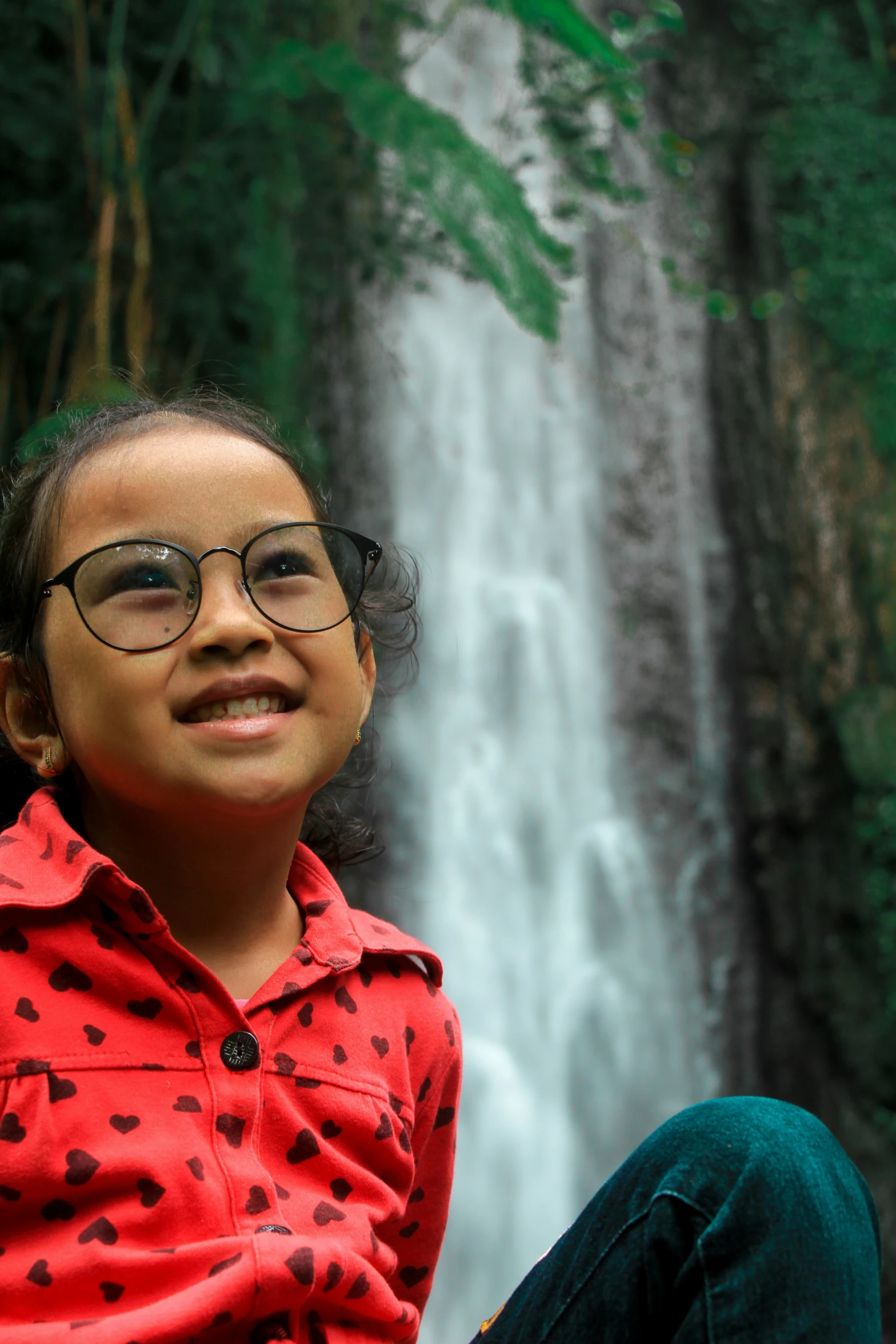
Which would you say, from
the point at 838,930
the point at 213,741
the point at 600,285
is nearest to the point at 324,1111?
the point at 213,741

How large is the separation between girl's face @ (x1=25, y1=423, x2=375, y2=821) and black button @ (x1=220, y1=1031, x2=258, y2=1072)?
0.19m

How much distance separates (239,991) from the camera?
3.67 ft

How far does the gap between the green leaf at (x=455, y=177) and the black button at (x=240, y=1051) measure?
2.64 metres

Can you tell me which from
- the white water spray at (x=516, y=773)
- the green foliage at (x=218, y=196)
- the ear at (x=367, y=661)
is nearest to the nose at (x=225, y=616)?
the ear at (x=367, y=661)

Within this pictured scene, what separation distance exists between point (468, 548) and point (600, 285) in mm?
1255

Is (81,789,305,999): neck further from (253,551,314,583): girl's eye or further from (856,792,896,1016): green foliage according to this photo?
(856,792,896,1016): green foliage

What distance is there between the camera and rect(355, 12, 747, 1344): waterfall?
3.62m

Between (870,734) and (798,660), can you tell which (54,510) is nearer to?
(870,734)

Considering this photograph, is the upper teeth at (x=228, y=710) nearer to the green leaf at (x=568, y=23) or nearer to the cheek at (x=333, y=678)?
the cheek at (x=333, y=678)

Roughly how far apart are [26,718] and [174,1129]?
0.42 metres

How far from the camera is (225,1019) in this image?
1027 mm

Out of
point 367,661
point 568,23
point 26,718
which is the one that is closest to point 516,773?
point 568,23

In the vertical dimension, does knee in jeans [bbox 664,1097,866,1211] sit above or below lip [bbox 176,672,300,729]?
below

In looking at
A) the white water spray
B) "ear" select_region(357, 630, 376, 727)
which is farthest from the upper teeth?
the white water spray
